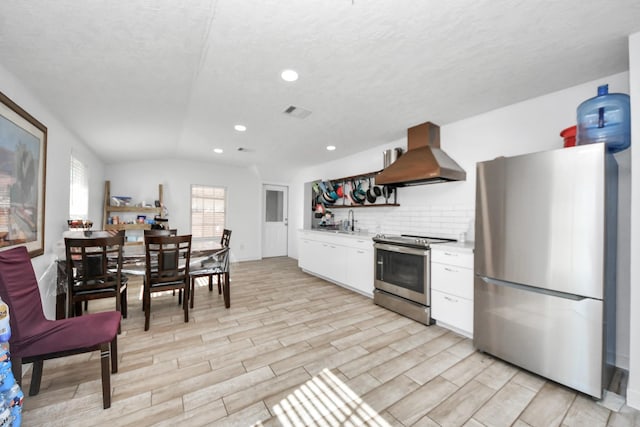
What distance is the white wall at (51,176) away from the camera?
78.0 inches

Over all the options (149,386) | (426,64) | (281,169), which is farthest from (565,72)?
(281,169)

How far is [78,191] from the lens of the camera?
3639 millimetres

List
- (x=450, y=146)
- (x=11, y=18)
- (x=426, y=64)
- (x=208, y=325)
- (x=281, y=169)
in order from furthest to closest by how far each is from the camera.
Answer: (x=281, y=169) → (x=450, y=146) → (x=208, y=325) → (x=426, y=64) → (x=11, y=18)

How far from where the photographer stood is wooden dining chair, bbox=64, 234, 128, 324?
2264 millimetres

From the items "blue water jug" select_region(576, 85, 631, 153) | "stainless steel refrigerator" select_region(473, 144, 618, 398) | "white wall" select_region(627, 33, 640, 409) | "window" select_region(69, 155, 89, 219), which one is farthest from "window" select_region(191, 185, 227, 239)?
"white wall" select_region(627, 33, 640, 409)

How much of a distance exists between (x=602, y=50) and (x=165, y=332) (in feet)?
14.3

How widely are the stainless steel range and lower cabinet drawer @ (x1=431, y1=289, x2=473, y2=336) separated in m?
0.08

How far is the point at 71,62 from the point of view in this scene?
71.1 inches

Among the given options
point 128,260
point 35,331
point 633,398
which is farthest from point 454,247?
point 128,260

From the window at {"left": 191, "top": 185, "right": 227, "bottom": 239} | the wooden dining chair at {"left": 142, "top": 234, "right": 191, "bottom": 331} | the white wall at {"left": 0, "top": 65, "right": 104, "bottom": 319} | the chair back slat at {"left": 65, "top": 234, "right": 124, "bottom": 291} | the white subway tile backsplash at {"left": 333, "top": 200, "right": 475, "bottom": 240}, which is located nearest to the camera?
the white wall at {"left": 0, "top": 65, "right": 104, "bottom": 319}

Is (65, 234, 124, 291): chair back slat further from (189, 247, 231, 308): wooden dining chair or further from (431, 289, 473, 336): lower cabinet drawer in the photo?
(431, 289, 473, 336): lower cabinet drawer

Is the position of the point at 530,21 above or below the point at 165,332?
above

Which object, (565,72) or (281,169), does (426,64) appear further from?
(281,169)

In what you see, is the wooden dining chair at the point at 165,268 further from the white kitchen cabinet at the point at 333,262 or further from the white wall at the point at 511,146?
the white wall at the point at 511,146
